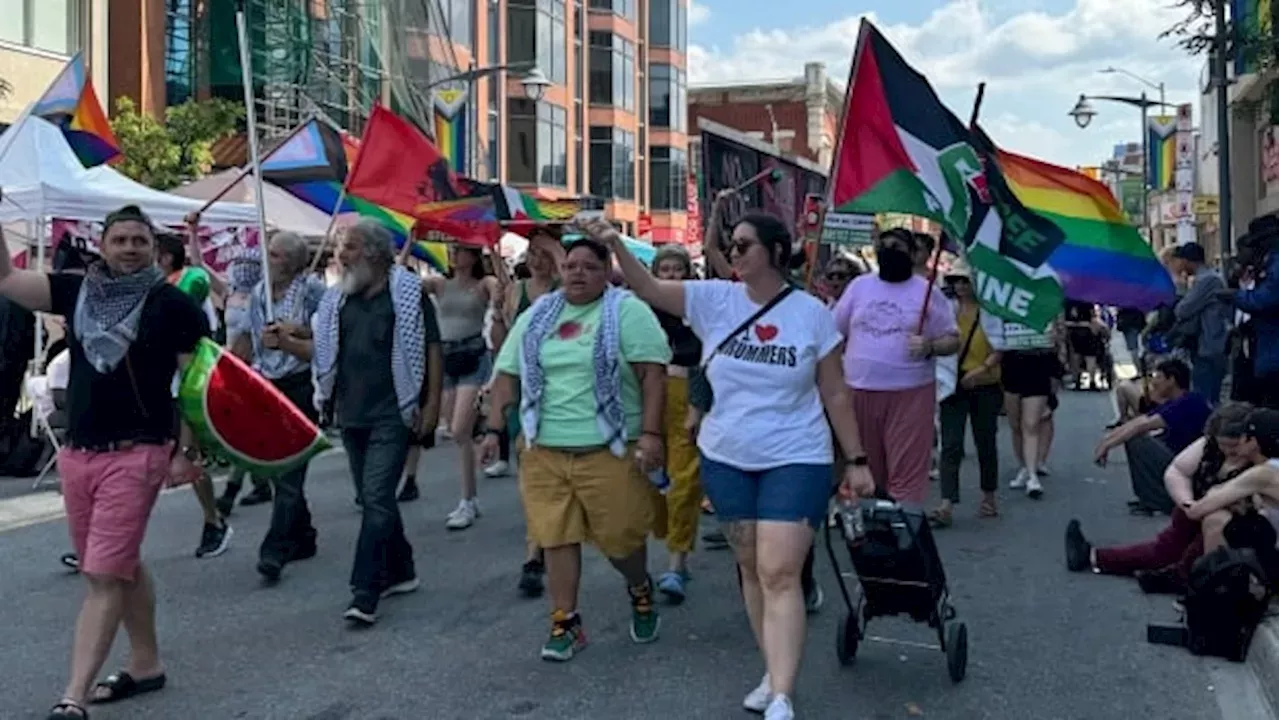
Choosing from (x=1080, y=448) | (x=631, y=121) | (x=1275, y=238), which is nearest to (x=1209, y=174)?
(x=631, y=121)

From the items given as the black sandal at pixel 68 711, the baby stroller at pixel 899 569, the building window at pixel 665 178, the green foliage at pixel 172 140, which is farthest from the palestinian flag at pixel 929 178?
the building window at pixel 665 178

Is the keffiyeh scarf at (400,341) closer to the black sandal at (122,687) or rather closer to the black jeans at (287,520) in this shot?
the black jeans at (287,520)

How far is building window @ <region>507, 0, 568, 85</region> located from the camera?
49.4m

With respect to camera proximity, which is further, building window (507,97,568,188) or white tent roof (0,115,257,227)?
building window (507,97,568,188)

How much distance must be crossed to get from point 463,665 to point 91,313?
2007 mm

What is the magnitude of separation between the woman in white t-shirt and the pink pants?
2372 millimetres

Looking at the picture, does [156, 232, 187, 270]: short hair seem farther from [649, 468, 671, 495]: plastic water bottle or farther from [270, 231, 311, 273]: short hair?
[649, 468, 671, 495]: plastic water bottle

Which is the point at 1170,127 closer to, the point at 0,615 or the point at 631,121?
the point at 631,121

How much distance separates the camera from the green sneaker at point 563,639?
577 centimetres

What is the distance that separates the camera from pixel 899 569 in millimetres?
5418

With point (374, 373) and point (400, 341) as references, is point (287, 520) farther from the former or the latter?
point (400, 341)

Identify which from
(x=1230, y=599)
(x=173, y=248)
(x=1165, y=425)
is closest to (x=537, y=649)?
(x=1230, y=599)

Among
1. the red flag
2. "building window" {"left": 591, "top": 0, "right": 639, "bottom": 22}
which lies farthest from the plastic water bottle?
"building window" {"left": 591, "top": 0, "right": 639, "bottom": 22}

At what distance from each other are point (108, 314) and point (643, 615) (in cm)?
252
